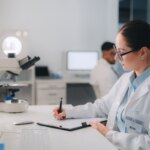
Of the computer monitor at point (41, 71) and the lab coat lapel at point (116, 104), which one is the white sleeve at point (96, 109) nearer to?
the lab coat lapel at point (116, 104)

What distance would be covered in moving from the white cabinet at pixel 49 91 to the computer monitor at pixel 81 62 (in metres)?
0.55

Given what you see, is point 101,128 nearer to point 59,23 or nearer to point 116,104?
point 116,104

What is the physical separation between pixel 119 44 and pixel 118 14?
316cm

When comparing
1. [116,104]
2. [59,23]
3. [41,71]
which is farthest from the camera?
[59,23]

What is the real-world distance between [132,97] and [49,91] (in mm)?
2616

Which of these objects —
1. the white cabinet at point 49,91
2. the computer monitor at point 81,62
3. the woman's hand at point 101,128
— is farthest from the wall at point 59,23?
the woman's hand at point 101,128

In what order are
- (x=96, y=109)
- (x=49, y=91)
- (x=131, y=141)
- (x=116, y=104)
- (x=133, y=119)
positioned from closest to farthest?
(x=131, y=141)
(x=133, y=119)
(x=116, y=104)
(x=96, y=109)
(x=49, y=91)

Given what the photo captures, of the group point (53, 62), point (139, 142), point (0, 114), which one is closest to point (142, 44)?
point (139, 142)

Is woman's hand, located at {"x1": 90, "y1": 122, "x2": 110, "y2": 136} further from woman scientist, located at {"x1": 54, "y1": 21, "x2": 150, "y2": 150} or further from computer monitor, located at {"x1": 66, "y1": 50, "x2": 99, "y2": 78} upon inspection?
computer monitor, located at {"x1": 66, "y1": 50, "x2": 99, "y2": 78}

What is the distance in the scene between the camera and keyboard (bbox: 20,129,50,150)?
1.33 m

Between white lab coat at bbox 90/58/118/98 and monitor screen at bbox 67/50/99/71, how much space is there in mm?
1121

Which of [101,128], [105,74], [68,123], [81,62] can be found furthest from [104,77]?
[101,128]

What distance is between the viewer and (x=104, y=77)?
3.32m

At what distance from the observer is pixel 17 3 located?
178 inches
